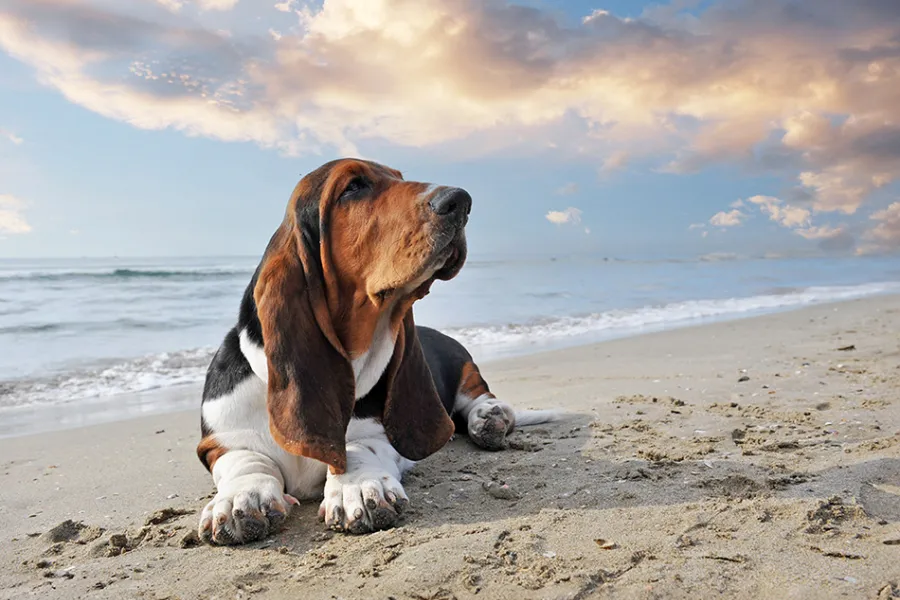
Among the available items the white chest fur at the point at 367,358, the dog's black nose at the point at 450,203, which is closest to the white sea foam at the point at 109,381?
the white chest fur at the point at 367,358

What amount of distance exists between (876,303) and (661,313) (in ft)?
13.1

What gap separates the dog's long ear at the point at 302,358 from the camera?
2736mm

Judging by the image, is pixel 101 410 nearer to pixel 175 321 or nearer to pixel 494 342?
pixel 494 342

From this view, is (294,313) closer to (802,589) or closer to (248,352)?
(248,352)

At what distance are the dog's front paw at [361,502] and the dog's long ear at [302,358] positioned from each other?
0.07m

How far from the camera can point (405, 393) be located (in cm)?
328

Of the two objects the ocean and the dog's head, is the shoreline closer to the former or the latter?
the ocean

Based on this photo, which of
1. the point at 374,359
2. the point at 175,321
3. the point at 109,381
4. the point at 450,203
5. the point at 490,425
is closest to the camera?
the point at 450,203

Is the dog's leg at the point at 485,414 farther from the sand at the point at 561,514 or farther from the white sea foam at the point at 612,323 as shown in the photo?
the white sea foam at the point at 612,323

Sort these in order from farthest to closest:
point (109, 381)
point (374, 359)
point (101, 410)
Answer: point (109, 381)
point (101, 410)
point (374, 359)

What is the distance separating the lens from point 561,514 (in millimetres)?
2816

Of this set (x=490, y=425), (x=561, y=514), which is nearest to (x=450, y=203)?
(x=561, y=514)

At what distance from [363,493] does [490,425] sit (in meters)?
1.43

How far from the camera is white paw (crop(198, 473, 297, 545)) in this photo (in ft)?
8.75
